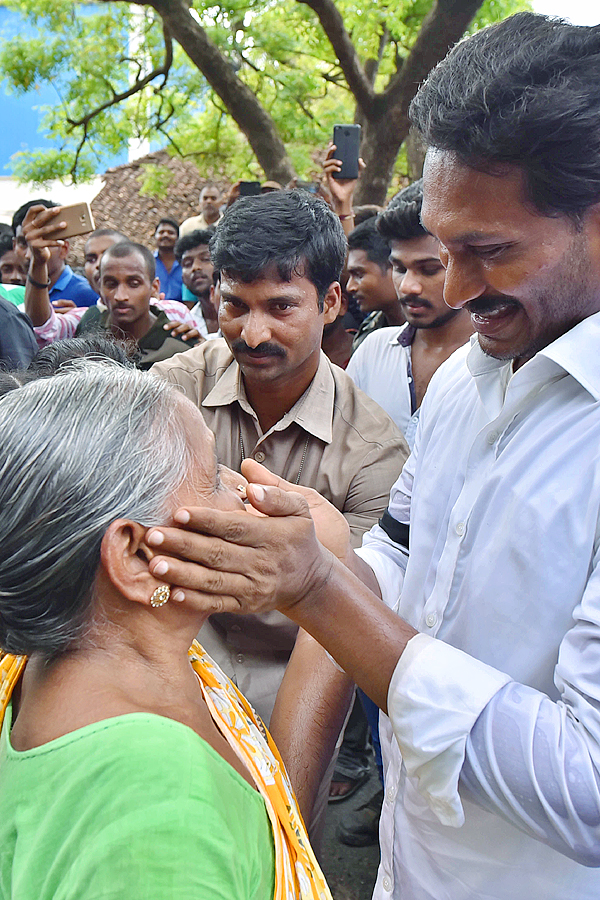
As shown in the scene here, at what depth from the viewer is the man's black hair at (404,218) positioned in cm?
349

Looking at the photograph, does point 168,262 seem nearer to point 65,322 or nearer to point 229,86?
point 229,86

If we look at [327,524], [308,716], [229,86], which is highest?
→ [229,86]

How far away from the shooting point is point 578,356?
1409 millimetres

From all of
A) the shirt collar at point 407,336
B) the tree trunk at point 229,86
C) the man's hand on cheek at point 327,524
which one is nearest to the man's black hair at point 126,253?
the shirt collar at point 407,336

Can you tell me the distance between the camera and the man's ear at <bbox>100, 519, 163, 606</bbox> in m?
1.27

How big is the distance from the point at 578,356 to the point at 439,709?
2.34 feet

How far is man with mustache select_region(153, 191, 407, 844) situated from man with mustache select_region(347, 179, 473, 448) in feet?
2.94

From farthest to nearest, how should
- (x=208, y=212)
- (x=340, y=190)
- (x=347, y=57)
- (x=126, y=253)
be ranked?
(x=208, y=212), (x=347, y=57), (x=340, y=190), (x=126, y=253)

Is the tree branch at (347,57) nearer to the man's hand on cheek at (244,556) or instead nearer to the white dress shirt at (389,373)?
the white dress shirt at (389,373)

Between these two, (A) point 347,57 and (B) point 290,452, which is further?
(A) point 347,57

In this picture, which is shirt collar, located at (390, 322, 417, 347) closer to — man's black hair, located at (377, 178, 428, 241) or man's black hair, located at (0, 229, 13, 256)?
man's black hair, located at (377, 178, 428, 241)

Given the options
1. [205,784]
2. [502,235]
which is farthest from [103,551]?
[502,235]

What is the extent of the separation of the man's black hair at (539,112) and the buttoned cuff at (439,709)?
0.87 meters

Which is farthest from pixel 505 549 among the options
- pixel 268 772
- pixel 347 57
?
pixel 347 57
